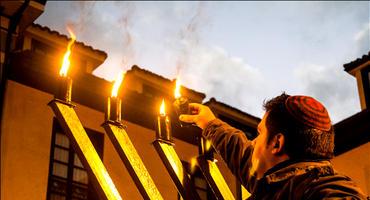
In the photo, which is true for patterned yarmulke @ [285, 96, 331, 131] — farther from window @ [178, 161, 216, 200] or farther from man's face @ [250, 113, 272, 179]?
window @ [178, 161, 216, 200]

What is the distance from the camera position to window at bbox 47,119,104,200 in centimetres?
1152

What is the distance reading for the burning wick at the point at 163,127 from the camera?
473cm

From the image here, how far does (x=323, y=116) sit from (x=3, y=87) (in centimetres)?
981

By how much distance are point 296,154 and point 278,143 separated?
0.31ft

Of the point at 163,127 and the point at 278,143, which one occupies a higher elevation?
the point at 163,127

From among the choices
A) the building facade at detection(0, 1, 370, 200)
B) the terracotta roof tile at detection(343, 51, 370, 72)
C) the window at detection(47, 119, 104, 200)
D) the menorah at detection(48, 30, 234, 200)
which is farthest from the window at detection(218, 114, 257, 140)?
the menorah at detection(48, 30, 234, 200)

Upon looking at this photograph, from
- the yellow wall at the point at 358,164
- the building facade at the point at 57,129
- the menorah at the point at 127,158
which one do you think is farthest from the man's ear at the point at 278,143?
the yellow wall at the point at 358,164

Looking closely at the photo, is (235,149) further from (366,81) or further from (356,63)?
(356,63)

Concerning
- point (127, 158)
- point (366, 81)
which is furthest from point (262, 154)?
point (366, 81)

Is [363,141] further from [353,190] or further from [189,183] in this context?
[353,190]

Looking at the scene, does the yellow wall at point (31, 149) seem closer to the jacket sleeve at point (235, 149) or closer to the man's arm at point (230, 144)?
the man's arm at point (230, 144)

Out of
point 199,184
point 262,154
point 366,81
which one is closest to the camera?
point 262,154

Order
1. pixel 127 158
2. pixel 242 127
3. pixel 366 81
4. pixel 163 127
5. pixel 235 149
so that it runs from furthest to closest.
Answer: pixel 242 127 → pixel 366 81 → pixel 163 127 → pixel 127 158 → pixel 235 149

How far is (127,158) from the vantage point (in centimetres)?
462
